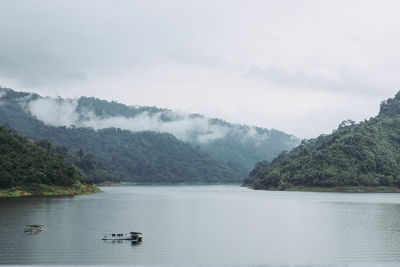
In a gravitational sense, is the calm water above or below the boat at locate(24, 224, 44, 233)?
below

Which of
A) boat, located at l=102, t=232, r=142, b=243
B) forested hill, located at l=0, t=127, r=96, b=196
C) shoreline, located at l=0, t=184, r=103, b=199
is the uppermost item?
forested hill, located at l=0, t=127, r=96, b=196

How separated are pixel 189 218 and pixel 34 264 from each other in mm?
49506

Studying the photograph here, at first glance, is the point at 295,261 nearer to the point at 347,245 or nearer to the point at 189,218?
the point at 347,245

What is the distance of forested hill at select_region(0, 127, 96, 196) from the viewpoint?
521ft

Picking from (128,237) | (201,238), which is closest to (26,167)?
(128,237)

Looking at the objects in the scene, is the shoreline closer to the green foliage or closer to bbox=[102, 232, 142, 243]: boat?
the green foliage

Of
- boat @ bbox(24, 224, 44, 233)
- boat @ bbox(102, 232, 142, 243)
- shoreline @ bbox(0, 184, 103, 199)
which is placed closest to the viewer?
boat @ bbox(102, 232, 142, 243)

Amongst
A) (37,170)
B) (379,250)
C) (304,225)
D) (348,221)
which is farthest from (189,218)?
(37,170)

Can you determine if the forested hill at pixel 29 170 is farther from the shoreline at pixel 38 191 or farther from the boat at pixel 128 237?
the boat at pixel 128 237

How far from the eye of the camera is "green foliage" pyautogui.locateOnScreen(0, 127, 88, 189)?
6250 inches

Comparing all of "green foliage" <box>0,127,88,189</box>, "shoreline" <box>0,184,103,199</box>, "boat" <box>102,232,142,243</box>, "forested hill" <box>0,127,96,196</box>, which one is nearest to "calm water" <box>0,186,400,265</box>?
"boat" <box>102,232,142,243</box>

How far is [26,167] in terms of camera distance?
166875mm

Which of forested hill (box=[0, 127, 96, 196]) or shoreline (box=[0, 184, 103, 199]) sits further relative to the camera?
forested hill (box=[0, 127, 96, 196])

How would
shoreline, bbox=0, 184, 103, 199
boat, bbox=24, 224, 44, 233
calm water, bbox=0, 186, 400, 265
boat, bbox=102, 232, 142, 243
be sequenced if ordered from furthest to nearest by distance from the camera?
shoreline, bbox=0, 184, 103, 199 < boat, bbox=24, 224, 44, 233 < boat, bbox=102, 232, 142, 243 < calm water, bbox=0, 186, 400, 265
